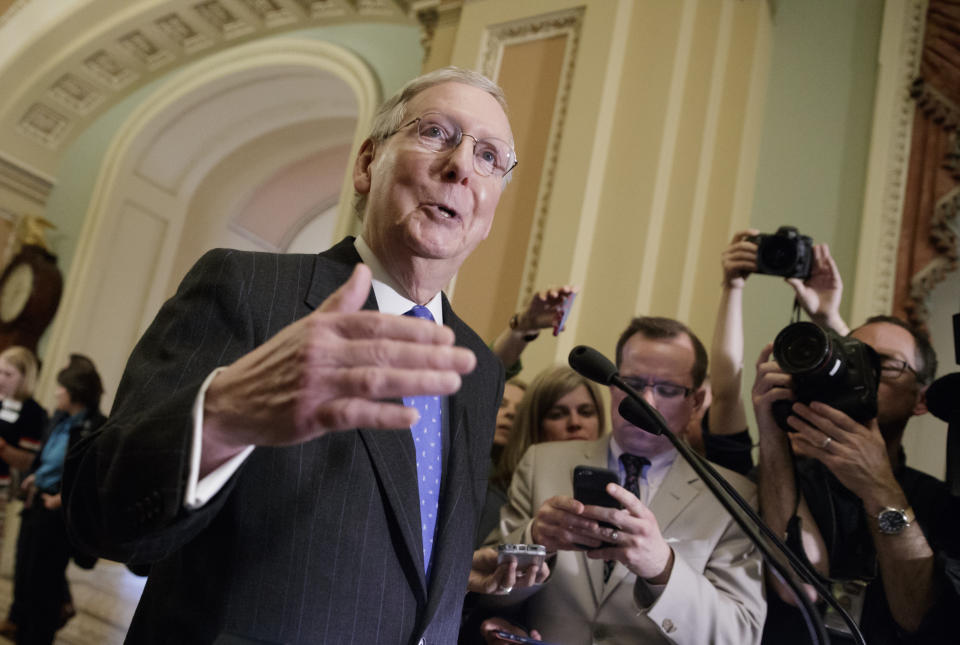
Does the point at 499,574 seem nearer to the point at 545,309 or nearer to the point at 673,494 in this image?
the point at 673,494

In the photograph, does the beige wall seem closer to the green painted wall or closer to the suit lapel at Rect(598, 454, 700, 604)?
the suit lapel at Rect(598, 454, 700, 604)

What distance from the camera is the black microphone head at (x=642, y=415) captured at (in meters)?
1.18

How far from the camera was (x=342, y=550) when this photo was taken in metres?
0.99

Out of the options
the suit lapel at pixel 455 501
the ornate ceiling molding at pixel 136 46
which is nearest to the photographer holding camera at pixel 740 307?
the suit lapel at pixel 455 501

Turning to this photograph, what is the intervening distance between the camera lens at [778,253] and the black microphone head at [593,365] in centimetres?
103

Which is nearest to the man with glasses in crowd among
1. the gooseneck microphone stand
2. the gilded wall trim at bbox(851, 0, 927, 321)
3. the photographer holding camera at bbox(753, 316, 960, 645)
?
the photographer holding camera at bbox(753, 316, 960, 645)

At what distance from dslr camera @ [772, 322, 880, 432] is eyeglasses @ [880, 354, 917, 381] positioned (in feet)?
0.86

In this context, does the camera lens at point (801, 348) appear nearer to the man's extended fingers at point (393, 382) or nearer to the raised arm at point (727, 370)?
the raised arm at point (727, 370)

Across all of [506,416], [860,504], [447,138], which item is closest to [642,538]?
[860,504]

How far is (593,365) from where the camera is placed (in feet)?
4.04

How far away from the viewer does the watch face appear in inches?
61.5

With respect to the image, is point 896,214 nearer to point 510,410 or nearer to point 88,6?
point 510,410

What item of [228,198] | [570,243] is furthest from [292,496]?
[228,198]

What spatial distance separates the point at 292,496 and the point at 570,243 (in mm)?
2718
